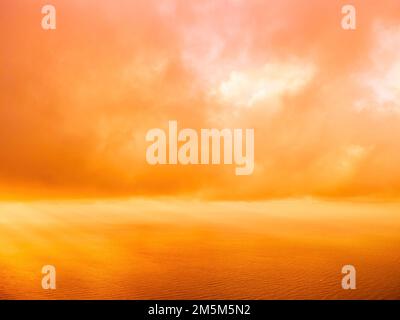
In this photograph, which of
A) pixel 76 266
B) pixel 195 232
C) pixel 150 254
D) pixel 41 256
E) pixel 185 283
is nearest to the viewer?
pixel 185 283

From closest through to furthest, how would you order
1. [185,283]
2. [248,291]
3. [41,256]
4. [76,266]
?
[248,291]
[185,283]
[76,266]
[41,256]

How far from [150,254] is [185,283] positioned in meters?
4.29

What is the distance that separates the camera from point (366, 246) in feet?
44.5

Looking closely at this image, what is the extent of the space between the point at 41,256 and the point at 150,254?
12.8ft

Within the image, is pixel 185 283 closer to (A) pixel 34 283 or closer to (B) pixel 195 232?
(A) pixel 34 283
